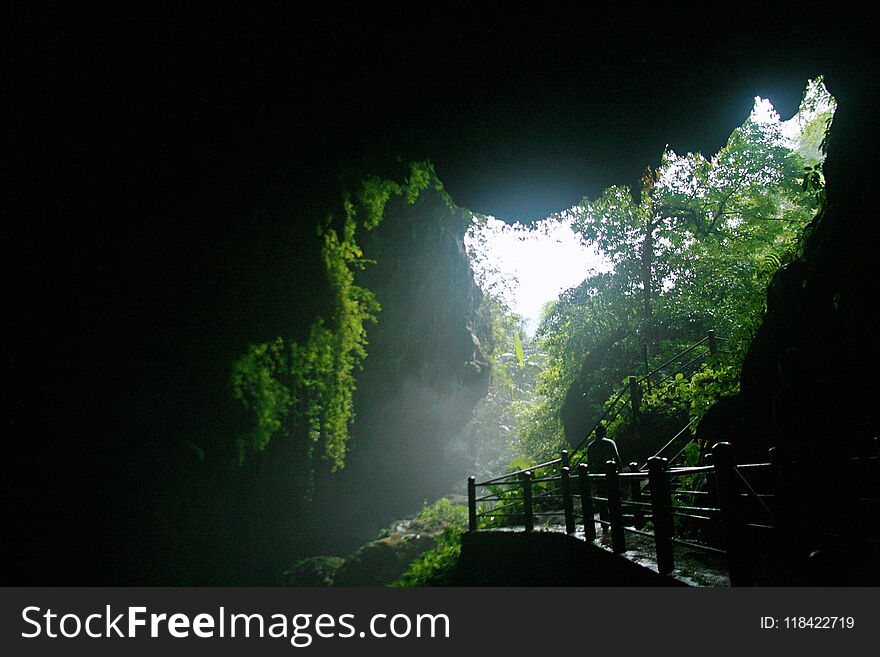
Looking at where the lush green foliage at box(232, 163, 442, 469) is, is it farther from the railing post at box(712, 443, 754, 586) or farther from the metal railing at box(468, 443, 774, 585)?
the railing post at box(712, 443, 754, 586)

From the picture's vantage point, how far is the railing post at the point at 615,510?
4801 mm

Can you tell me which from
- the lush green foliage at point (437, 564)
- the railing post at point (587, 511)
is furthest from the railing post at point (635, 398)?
the railing post at point (587, 511)

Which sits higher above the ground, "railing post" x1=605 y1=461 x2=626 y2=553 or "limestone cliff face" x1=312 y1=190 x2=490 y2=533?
"limestone cliff face" x1=312 y1=190 x2=490 y2=533

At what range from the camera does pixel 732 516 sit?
10.3ft

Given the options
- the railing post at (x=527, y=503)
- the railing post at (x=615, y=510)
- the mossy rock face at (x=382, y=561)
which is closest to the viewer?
the railing post at (x=615, y=510)

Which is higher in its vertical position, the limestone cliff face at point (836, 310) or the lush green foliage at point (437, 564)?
the limestone cliff face at point (836, 310)

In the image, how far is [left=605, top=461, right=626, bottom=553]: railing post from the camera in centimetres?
480

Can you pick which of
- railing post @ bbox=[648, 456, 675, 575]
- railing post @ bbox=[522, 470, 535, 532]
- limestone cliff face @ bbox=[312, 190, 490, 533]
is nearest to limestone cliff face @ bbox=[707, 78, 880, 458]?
railing post @ bbox=[648, 456, 675, 575]

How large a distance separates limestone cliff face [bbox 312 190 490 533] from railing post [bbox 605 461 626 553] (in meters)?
8.64

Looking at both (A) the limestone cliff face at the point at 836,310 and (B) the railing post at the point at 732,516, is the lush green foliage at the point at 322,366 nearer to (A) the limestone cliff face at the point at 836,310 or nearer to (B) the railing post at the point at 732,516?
(B) the railing post at the point at 732,516

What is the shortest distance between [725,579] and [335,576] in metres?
12.5

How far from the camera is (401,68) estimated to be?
543cm

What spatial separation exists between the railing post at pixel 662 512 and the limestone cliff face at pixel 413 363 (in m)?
9.32

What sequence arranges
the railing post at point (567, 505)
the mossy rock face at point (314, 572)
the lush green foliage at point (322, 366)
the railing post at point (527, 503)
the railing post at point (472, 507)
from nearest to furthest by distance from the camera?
the lush green foliage at point (322, 366)
the railing post at point (567, 505)
the railing post at point (527, 503)
the railing post at point (472, 507)
the mossy rock face at point (314, 572)
